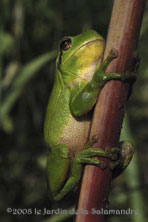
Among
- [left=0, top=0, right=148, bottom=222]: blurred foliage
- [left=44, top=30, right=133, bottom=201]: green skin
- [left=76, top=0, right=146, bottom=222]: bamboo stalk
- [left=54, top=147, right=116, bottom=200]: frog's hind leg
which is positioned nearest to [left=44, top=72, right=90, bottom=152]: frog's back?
[left=44, top=30, right=133, bottom=201]: green skin

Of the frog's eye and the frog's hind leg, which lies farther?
the frog's eye

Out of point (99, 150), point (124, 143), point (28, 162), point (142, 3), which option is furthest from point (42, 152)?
point (142, 3)

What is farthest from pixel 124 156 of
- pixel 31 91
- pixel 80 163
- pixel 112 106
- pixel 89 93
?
pixel 31 91

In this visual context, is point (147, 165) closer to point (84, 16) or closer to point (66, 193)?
point (84, 16)

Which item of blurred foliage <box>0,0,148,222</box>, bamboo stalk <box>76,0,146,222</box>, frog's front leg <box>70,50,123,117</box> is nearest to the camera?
bamboo stalk <box>76,0,146,222</box>

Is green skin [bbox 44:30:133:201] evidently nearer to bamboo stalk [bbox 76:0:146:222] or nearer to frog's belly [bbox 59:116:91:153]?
frog's belly [bbox 59:116:91:153]

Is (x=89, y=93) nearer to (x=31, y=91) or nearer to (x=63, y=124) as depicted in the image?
(x=63, y=124)

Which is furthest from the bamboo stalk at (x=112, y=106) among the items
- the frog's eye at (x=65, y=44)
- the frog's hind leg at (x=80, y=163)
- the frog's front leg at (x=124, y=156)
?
the frog's eye at (x=65, y=44)
